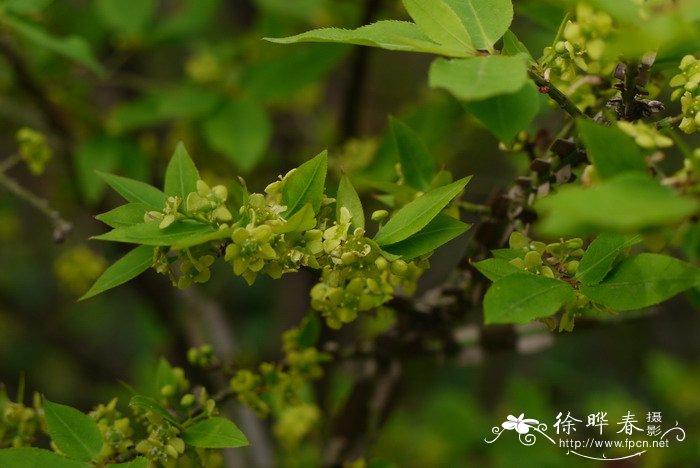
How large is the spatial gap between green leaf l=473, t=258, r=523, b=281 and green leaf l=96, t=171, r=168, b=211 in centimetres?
37

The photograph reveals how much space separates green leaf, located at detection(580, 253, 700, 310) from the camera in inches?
26.5

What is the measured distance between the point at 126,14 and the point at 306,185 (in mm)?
1175

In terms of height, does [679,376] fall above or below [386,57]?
below

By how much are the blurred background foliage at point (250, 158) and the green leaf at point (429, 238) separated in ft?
1.53

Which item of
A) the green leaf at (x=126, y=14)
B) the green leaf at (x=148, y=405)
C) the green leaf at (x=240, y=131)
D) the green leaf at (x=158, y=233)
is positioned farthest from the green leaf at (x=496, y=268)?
the green leaf at (x=126, y=14)

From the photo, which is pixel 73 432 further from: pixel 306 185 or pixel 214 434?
pixel 306 185

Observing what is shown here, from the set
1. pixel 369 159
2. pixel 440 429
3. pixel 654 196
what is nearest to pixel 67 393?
pixel 440 429

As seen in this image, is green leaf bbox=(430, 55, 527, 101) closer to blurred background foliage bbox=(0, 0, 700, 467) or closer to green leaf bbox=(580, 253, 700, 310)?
green leaf bbox=(580, 253, 700, 310)

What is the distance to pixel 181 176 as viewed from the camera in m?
0.79

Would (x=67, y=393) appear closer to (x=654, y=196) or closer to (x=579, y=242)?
(x=579, y=242)

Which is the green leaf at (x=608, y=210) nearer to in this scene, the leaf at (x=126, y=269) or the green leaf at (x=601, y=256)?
the green leaf at (x=601, y=256)

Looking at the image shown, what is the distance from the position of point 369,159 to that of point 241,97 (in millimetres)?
377

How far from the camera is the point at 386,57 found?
3.26 metres

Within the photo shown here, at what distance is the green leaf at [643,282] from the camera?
2.20ft
